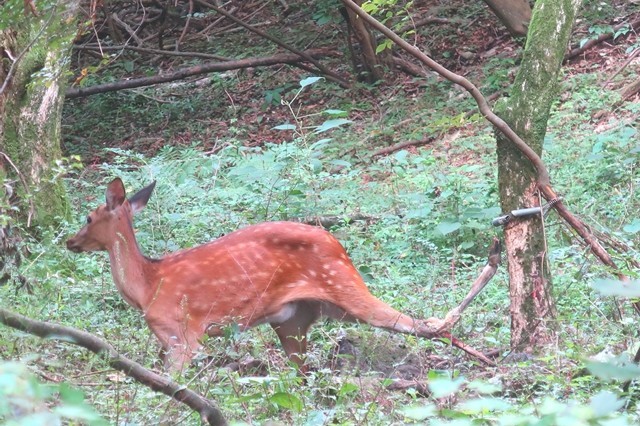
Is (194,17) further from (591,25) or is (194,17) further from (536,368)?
(536,368)

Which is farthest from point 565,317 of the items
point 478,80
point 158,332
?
point 478,80

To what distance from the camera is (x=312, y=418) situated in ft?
14.0

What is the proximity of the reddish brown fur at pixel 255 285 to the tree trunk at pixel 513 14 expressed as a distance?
772 cm

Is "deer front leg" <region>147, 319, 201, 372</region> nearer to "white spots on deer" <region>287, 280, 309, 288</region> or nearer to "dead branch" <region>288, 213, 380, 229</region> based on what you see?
"white spots on deer" <region>287, 280, 309, 288</region>

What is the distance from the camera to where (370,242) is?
30.2 feet

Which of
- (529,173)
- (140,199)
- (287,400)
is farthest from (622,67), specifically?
(287,400)

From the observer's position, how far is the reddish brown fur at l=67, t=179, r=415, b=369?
660 centimetres

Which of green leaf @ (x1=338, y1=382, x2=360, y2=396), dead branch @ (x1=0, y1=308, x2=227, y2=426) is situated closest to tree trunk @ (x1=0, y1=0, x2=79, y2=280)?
green leaf @ (x1=338, y1=382, x2=360, y2=396)

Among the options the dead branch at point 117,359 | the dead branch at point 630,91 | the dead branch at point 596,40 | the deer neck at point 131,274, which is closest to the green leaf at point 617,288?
the dead branch at point 117,359

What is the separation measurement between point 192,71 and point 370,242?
7.48 m

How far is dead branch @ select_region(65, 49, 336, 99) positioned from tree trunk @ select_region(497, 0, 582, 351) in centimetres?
961

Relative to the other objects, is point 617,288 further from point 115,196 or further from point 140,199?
point 140,199

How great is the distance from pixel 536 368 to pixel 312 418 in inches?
59.4

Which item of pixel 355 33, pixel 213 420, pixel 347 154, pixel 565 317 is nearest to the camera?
pixel 213 420
